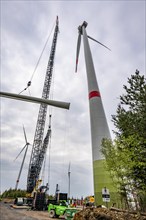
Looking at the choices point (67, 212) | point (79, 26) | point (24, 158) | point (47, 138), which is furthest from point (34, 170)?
point (79, 26)

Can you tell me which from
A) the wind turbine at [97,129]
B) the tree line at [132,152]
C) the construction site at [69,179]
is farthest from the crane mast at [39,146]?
the tree line at [132,152]

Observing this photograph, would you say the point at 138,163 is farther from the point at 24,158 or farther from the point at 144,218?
the point at 24,158

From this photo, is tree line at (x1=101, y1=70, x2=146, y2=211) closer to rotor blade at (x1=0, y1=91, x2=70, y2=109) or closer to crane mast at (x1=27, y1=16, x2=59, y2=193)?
rotor blade at (x1=0, y1=91, x2=70, y2=109)

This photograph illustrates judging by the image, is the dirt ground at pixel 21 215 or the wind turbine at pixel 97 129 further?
the wind turbine at pixel 97 129

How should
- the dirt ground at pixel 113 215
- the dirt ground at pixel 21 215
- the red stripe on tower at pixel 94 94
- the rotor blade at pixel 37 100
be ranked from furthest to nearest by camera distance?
1. the red stripe on tower at pixel 94 94
2. the dirt ground at pixel 21 215
3. the dirt ground at pixel 113 215
4. the rotor blade at pixel 37 100

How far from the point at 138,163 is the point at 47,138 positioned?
55.8 meters

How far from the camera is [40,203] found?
32250mm

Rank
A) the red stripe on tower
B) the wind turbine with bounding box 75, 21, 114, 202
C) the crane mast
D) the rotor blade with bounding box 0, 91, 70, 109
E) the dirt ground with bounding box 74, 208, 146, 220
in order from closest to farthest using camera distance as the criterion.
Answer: the rotor blade with bounding box 0, 91, 70, 109
the dirt ground with bounding box 74, 208, 146, 220
the wind turbine with bounding box 75, 21, 114, 202
the red stripe on tower
the crane mast

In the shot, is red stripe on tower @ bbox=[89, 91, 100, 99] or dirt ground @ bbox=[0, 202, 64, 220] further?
red stripe on tower @ bbox=[89, 91, 100, 99]

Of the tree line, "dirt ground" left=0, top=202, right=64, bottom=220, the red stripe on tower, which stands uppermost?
the red stripe on tower

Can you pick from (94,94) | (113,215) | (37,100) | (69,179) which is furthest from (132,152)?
(69,179)

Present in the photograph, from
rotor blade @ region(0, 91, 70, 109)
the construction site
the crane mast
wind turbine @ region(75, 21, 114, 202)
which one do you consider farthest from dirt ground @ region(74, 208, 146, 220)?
the crane mast

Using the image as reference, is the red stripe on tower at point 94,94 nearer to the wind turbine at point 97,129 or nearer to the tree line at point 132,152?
the wind turbine at point 97,129

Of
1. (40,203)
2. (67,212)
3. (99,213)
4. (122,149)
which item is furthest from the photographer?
(40,203)
